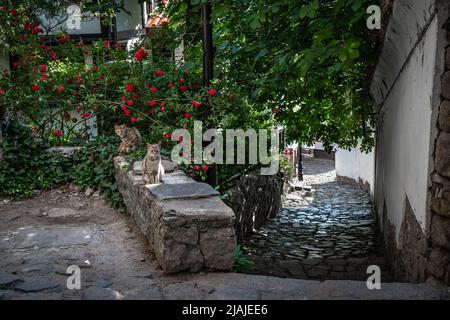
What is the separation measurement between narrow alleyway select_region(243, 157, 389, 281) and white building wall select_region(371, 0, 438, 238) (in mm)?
1134

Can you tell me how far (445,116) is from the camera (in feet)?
9.70

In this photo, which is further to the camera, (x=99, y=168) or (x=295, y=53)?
(x=99, y=168)

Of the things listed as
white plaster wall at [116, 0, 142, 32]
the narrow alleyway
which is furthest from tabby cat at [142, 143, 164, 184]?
white plaster wall at [116, 0, 142, 32]

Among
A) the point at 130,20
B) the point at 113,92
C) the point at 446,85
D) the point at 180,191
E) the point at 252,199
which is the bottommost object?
the point at 252,199

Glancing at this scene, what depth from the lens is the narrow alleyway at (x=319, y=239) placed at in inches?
237

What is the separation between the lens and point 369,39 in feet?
17.8

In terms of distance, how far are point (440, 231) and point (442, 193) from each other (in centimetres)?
29

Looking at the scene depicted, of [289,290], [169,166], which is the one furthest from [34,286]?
[169,166]

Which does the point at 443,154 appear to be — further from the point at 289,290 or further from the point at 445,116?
the point at 289,290

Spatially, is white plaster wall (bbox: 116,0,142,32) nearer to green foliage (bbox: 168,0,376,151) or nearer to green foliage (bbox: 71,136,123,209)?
green foliage (bbox: 168,0,376,151)

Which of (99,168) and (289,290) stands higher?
(99,168)

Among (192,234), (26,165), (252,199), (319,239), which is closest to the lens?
(192,234)

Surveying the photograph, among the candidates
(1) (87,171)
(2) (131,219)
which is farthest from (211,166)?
(1) (87,171)

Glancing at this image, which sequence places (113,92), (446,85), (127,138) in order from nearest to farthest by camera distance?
(446,85) < (127,138) < (113,92)
